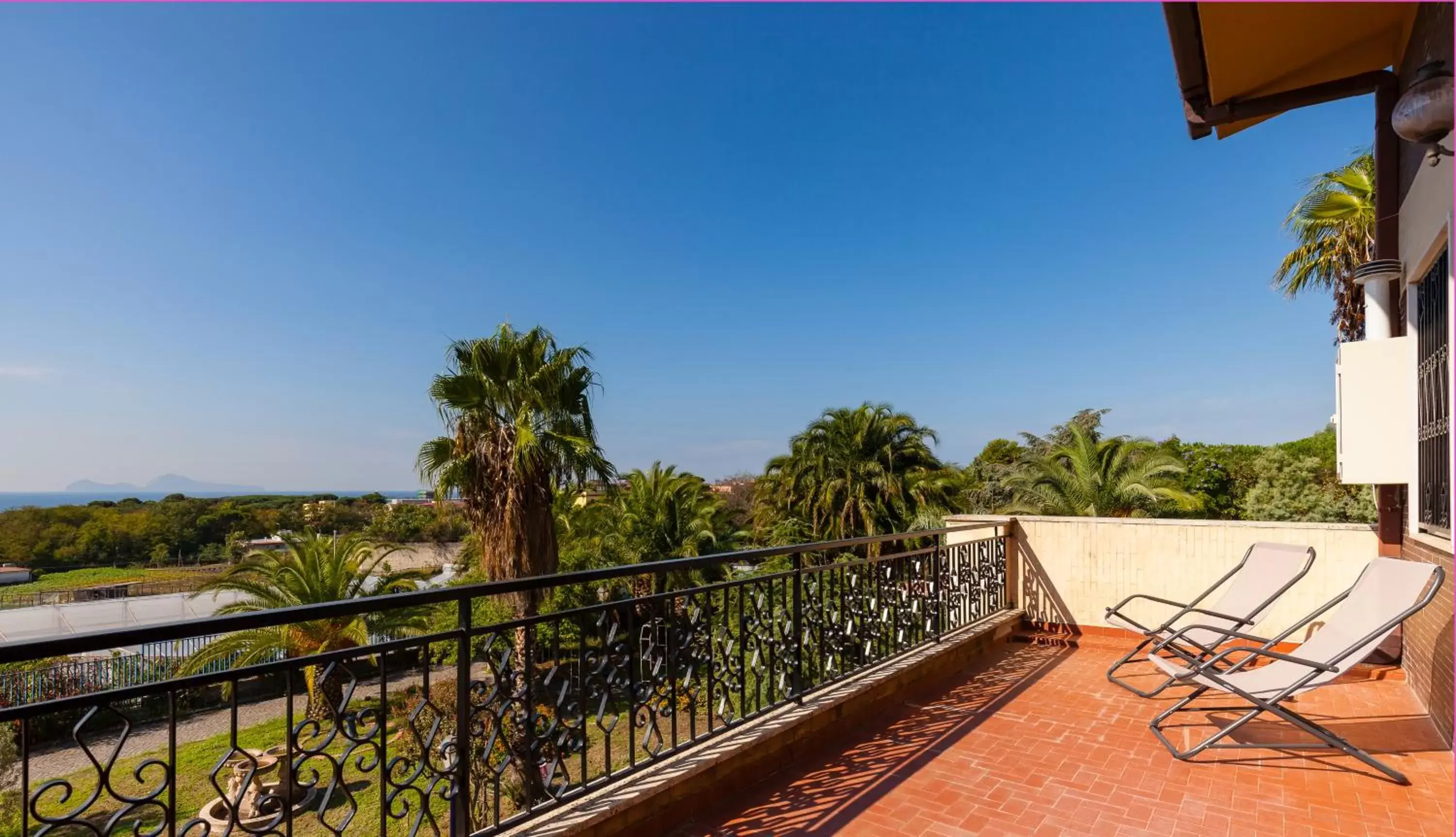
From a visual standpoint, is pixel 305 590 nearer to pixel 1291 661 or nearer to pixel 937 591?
pixel 937 591

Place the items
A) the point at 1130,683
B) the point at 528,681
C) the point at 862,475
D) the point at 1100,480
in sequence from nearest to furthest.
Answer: the point at 528,681, the point at 1130,683, the point at 1100,480, the point at 862,475

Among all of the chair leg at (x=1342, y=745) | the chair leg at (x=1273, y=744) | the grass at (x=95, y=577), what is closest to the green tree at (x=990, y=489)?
the chair leg at (x=1273, y=744)

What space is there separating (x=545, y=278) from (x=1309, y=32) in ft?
64.9

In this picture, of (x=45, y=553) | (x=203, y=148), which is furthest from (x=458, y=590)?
(x=45, y=553)

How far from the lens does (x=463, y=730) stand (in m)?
2.26

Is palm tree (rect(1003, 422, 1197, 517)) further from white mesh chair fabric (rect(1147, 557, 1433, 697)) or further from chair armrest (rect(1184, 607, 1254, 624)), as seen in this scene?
white mesh chair fabric (rect(1147, 557, 1433, 697))

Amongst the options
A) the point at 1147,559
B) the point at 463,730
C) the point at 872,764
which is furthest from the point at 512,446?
the point at 463,730

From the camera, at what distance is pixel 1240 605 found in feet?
15.1

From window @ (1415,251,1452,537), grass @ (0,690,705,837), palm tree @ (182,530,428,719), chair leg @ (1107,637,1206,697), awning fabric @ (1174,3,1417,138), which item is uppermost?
awning fabric @ (1174,3,1417,138)

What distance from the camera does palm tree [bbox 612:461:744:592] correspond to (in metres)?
15.4

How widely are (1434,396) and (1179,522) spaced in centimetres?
228

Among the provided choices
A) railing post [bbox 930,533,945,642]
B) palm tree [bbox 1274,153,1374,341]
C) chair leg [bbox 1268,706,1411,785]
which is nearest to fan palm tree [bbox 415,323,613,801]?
railing post [bbox 930,533,945,642]

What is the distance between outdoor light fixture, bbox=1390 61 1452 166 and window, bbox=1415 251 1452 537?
915 mm

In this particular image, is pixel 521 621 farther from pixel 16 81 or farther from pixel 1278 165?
pixel 1278 165
